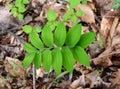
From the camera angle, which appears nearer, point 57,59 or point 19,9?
point 57,59

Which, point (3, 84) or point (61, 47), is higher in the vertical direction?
point (61, 47)

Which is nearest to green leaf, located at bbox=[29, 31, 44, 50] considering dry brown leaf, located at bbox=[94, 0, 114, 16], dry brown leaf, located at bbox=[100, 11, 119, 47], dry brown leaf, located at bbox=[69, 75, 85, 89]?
dry brown leaf, located at bbox=[69, 75, 85, 89]

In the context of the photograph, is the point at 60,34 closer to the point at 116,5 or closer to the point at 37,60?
the point at 37,60

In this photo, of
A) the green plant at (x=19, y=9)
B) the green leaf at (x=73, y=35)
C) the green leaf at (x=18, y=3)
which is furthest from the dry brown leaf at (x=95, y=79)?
the green leaf at (x=18, y=3)

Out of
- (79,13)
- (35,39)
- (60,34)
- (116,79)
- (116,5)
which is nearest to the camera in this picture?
(60,34)

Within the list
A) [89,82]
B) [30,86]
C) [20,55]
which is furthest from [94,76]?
[20,55]

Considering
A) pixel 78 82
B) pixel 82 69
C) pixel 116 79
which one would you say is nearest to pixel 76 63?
pixel 82 69
